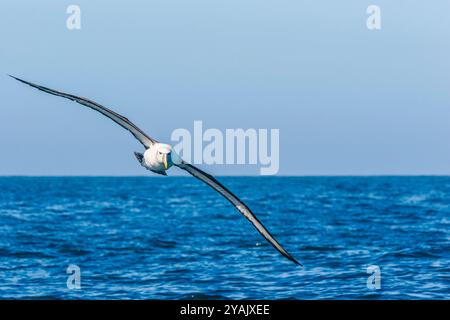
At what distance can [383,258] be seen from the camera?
90.1 feet

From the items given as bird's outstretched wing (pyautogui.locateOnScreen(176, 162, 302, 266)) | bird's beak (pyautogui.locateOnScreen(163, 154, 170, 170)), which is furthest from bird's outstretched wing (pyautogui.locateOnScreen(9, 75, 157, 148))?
bird's outstretched wing (pyautogui.locateOnScreen(176, 162, 302, 266))

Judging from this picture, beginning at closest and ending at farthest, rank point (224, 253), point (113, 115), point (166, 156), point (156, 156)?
point (113, 115)
point (166, 156)
point (156, 156)
point (224, 253)

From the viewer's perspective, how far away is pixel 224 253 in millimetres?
30125

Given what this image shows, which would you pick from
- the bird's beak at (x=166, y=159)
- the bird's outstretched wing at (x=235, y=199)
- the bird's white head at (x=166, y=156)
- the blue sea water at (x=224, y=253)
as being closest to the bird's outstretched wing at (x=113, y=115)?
the bird's white head at (x=166, y=156)

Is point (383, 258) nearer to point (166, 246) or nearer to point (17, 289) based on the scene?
point (166, 246)

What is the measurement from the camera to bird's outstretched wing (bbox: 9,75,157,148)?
15453mm

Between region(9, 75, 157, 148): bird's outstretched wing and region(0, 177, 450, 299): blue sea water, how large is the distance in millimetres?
4868

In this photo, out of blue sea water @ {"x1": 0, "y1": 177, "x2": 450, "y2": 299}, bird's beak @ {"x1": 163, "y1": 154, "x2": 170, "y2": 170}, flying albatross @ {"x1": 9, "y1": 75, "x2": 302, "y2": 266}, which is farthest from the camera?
blue sea water @ {"x1": 0, "y1": 177, "x2": 450, "y2": 299}

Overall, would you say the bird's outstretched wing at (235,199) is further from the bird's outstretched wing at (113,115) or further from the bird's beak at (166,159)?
the bird's outstretched wing at (113,115)

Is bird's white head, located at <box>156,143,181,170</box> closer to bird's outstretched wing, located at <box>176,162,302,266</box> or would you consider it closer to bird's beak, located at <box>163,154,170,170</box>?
bird's beak, located at <box>163,154,170,170</box>

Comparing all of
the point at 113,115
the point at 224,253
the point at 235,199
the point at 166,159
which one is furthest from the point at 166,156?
the point at 224,253

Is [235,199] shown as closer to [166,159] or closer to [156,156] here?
[166,159]

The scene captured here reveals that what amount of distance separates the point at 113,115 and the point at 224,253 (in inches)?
572
